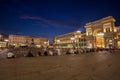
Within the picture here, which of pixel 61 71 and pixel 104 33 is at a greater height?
pixel 104 33

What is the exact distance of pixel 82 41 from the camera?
72.4m

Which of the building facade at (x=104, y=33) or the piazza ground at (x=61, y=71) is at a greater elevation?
the building facade at (x=104, y=33)

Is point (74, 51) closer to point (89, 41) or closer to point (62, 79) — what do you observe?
point (62, 79)

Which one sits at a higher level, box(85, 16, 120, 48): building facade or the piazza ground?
box(85, 16, 120, 48): building facade

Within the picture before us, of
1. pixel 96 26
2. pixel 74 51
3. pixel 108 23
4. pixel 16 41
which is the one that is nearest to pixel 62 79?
pixel 74 51

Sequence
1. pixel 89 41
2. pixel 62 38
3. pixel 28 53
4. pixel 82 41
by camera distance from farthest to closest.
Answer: pixel 62 38 → pixel 82 41 → pixel 89 41 → pixel 28 53

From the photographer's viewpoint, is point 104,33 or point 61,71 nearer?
point 61,71

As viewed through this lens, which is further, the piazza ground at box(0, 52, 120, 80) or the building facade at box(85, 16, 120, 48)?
the building facade at box(85, 16, 120, 48)

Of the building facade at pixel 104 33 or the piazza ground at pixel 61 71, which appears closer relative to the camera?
the piazza ground at pixel 61 71

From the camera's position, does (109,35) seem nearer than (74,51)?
No

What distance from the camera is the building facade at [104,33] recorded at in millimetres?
55694

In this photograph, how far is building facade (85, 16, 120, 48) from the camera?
183ft

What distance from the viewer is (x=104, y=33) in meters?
61.0

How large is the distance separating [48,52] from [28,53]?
3.25m
